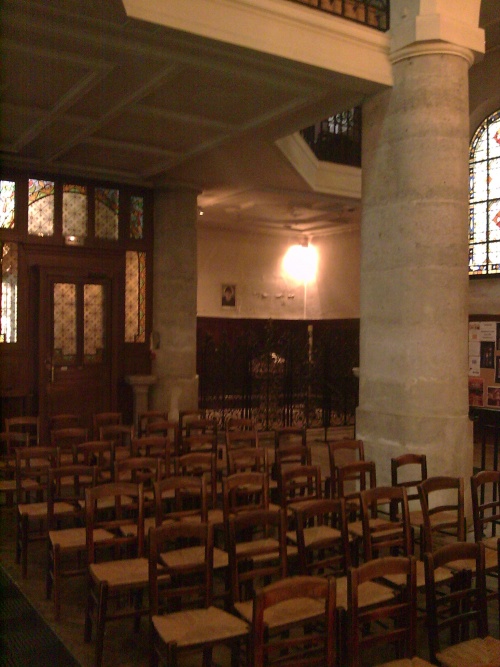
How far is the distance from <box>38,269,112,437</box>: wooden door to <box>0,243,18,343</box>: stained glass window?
0.36 m

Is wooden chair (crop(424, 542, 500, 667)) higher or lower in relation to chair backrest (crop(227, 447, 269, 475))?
lower

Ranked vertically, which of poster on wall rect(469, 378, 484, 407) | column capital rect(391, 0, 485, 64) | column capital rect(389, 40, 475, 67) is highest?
column capital rect(391, 0, 485, 64)

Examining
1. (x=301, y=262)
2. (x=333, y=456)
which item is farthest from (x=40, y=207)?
(x=301, y=262)

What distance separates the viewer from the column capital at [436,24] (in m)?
6.37

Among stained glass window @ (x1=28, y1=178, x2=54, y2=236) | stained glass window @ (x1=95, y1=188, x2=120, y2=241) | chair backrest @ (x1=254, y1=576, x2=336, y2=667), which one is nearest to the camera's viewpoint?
chair backrest @ (x1=254, y1=576, x2=336, y2=667)

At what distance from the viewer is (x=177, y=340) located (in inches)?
429

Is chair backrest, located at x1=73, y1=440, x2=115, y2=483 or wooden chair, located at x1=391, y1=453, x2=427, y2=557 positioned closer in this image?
wooden chair, located at x1=391, y1=453, x2=427, y2=557

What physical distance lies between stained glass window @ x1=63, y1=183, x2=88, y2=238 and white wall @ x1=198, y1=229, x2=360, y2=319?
5.15m

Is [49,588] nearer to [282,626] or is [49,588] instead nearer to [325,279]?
[282,626]

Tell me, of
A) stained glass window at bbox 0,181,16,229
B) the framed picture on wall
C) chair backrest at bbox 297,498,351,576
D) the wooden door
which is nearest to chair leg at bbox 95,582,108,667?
chair backrest at bbox 297,498,351,576

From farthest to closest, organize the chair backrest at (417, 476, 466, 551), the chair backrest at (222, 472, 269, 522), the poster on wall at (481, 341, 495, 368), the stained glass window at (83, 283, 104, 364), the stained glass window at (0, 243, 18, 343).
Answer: the stained glass window at (83, 283, 104, 364), the stained glass window at (0, 243, 18, 343), the poster on wall at (481, 341, 495, 368), the chair backrest at (222, 472, 269, 522), the chair backrest at (417, 476, 466, 551)

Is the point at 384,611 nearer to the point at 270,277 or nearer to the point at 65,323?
A: the point at 65,323

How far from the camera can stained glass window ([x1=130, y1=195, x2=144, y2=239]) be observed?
1091 centimetres

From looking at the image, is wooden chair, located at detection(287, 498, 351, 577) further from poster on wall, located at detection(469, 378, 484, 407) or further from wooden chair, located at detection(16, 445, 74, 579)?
poster on wall, located at detection(469, 378, 484, 407)
